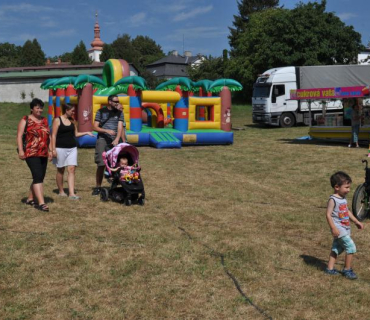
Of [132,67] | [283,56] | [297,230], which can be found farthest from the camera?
[132,67]

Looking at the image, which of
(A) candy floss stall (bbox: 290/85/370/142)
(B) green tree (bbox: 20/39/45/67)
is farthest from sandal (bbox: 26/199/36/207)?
(B) green tree (bbox: 20/39/45/67)

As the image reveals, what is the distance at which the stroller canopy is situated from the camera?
8.88 meters

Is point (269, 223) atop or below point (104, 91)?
below

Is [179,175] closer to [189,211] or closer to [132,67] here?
[189,211]

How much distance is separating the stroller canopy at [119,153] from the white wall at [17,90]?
4586cm

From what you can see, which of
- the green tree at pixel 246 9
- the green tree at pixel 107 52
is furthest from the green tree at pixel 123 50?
the green tree at pixel 246 9

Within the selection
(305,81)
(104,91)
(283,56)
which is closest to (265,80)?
(305,81)

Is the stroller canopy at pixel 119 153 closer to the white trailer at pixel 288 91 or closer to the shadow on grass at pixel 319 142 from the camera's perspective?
the shadow on grass at pixel 319 142

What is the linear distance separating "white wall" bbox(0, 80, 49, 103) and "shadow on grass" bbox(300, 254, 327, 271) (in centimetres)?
4963

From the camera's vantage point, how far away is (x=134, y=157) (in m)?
9.09

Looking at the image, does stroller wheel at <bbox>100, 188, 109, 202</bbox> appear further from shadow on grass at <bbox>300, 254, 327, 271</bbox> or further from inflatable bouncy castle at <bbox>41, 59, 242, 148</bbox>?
inflatable bouncy castle at <bbox>41, 59, 242, 148</bbox>

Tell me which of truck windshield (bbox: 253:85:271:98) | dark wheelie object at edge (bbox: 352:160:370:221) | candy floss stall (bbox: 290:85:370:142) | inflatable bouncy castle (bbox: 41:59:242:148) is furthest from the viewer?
truck windshield (bbox: 253:85:271:98)

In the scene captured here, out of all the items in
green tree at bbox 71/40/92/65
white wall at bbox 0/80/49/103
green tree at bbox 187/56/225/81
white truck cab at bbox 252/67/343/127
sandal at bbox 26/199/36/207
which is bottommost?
sandal at bbox 26/199/36/207

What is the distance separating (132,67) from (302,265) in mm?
Answer: 58068
